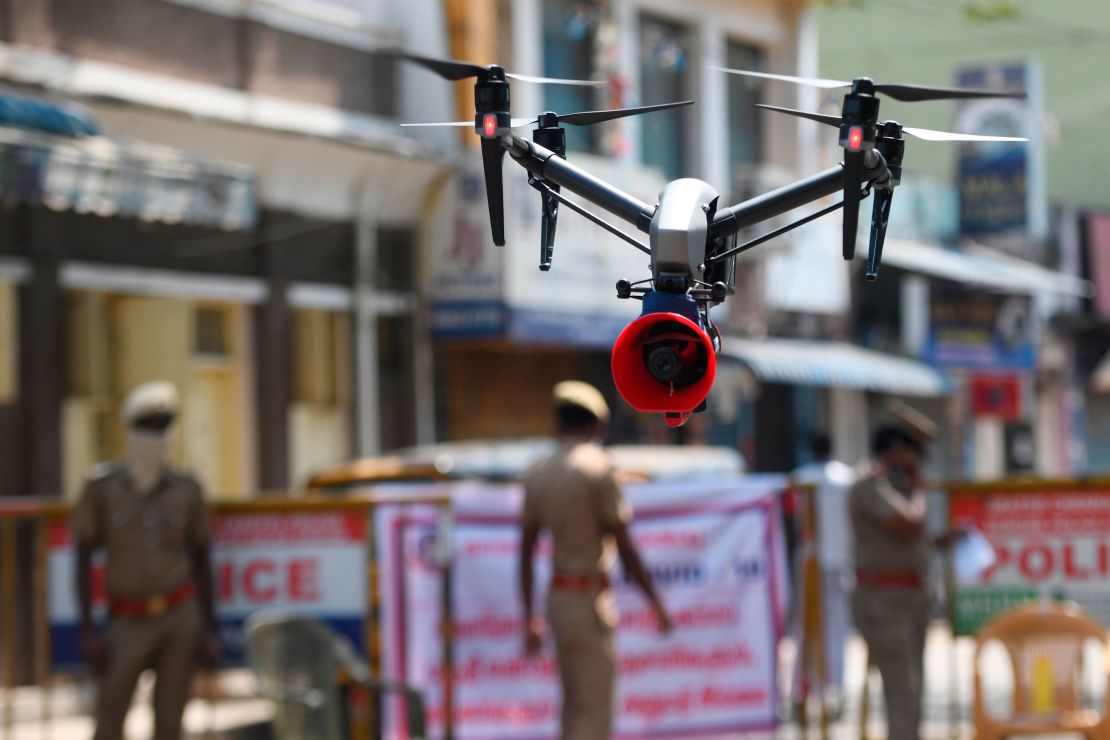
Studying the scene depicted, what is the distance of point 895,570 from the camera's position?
31.1 ft

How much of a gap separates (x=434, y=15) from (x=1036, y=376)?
1751cm

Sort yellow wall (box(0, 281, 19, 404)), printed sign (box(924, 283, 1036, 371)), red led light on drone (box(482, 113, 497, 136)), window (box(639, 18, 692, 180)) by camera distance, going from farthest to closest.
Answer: printed sign (box(924, 283, 1036, 371)) < window (box(639, 18, 692, 180)) < yellow wall (box(0, 281, 19, 404)) < red led light on drone (box(482, 113, 497, 136))

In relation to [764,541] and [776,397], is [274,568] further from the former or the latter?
[776,397]

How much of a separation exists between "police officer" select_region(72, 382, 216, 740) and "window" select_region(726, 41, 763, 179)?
15470 millimetres

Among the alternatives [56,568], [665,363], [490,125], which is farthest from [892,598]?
[665,363]

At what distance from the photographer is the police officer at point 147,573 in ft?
29.5

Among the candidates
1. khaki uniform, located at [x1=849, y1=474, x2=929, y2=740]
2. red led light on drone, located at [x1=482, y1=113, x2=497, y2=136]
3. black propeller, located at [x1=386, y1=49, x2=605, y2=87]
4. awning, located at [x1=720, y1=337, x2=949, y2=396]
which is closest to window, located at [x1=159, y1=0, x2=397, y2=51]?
awning, located at [x1=720, y1=337, x2=949, y2=396]

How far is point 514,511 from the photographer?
33.3 feet

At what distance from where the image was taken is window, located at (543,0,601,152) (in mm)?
20500

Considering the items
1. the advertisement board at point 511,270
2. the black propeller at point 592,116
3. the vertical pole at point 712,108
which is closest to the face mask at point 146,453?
the black propeller at point 592,116

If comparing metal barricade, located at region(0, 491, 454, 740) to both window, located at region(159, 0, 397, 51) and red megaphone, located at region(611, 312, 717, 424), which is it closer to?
red megaphone, located at region(611, 312, 717, 424)

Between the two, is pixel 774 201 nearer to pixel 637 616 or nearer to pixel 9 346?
pixel 637 616

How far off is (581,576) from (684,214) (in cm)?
600

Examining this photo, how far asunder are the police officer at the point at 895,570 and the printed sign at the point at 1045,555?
1001 mm
